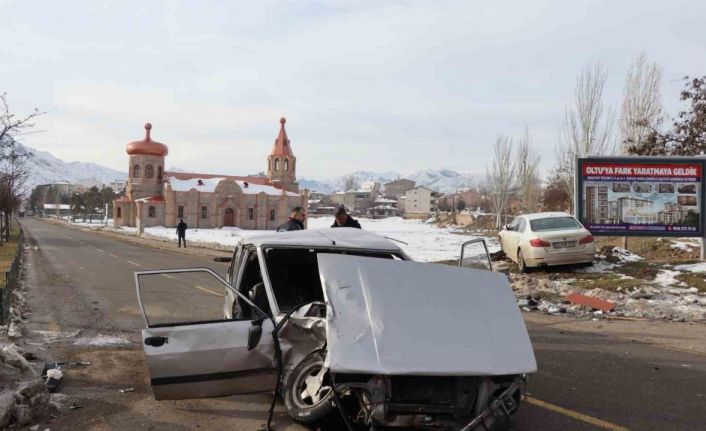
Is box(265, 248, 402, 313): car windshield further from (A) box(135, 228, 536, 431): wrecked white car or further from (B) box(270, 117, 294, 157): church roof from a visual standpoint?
(B) box(270, 117, 294, 157): church roof

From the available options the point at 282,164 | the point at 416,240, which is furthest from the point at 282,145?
the point at 416,240

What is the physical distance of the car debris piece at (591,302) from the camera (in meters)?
11.4

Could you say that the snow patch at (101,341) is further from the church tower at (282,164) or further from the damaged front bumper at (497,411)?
the church tower at (282,164)

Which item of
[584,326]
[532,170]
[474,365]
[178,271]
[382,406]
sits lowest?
[584,326]

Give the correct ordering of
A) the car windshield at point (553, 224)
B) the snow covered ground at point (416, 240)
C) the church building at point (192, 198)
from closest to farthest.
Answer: the car windshield at point (553, 224) < the snow covered ground at point (416, 240) < the church building at point (192, 198)

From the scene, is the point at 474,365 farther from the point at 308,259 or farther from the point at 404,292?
the point at 308,259

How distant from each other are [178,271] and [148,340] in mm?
569

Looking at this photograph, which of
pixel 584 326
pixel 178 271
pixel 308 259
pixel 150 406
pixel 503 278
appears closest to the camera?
pixel 178 271

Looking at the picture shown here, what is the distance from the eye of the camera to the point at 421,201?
178m

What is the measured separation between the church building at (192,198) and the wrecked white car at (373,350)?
246 feet

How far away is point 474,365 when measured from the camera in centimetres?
396

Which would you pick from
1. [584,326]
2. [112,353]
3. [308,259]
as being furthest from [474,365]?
[584,326]

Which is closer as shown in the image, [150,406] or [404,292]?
[404,292]

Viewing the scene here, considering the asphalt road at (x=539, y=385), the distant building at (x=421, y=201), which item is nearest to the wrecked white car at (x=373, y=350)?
the asphalt road at (x=539, y=385)
